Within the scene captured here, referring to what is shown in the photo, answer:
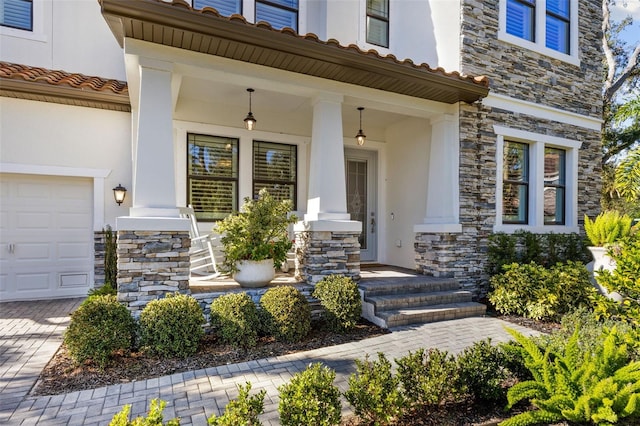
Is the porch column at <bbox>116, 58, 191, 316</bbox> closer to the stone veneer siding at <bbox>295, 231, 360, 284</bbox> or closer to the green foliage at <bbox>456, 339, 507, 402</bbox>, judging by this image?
the stone veneer siding at <bbox>295, 231, 360, 284</bbox>

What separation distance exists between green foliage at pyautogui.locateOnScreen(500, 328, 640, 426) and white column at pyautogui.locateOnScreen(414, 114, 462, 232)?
337 cm

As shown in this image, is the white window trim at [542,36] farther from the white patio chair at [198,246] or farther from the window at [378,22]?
the white patio chair at [198,246]

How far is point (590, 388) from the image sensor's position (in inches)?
102

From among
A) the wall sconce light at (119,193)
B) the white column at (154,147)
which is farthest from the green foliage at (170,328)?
the wall sconce light at (119,193)

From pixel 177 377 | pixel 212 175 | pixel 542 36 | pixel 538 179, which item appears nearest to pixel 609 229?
pixel 538 179

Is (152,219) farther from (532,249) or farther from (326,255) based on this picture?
(532,249)

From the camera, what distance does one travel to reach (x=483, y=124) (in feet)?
21.3

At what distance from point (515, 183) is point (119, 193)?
7735mm

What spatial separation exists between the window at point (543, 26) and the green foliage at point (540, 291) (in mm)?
4458

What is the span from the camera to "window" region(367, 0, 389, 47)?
7586 millimetres

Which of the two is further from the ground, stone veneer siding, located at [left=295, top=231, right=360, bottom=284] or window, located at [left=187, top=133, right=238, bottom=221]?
window, located at [left=187, top=133, right=238, bottom=221]

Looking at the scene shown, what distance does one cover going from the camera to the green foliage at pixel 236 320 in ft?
13.0

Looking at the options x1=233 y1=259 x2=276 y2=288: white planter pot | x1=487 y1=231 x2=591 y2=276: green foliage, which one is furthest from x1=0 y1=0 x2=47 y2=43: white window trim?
x1=487 y1=231 x2=591 y2=276: green foliage

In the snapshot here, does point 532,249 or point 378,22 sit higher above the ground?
point 378,22
